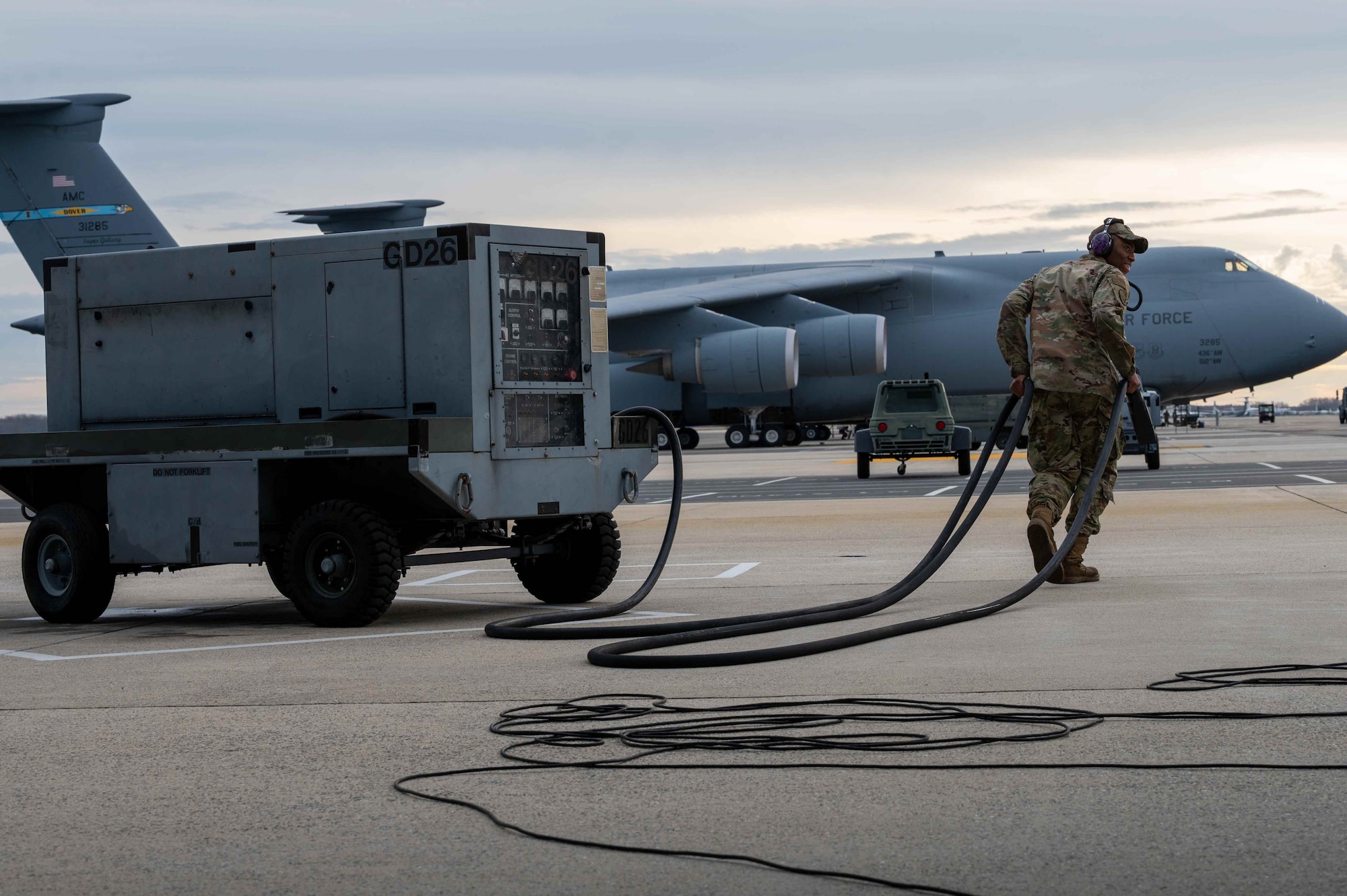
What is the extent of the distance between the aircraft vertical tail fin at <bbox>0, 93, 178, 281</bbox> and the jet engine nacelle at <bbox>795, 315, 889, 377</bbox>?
1826 cm

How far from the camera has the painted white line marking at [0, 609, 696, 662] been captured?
7574 mm

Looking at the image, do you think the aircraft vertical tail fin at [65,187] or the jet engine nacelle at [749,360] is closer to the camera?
the aircraft vertical tail fin at [65,187]

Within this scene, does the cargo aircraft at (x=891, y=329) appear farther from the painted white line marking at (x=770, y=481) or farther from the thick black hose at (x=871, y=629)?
the thick black hose at (x=871, y=629)

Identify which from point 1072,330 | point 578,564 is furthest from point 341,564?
point 1072,330

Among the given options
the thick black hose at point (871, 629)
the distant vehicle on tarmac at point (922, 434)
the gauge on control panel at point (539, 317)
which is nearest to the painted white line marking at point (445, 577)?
the gauge on control panel at point (539, 317)

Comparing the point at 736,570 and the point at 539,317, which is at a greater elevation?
the point at 539,317

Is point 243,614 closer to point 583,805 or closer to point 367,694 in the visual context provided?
point 367,694

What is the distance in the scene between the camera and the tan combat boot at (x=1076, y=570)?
30.9 feet

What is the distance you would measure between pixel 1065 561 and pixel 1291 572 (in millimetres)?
1420

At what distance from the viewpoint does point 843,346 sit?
38.9m

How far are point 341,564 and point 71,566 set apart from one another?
6.48 ft

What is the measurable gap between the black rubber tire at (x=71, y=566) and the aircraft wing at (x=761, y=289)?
95.5 feet

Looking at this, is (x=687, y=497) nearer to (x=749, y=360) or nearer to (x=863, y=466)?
(x=863, y=466)

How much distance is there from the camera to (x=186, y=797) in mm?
4316
